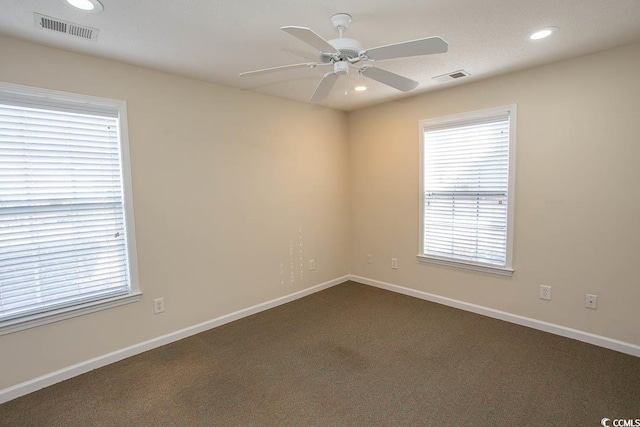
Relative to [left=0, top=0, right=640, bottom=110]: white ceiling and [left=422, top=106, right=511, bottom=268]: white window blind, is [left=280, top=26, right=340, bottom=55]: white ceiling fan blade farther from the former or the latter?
[left=422, top=106, right=511, bottom=268]: white window blind

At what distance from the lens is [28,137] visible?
7.45 feet

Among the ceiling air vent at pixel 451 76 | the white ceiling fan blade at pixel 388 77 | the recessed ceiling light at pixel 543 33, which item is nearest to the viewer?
the white ceiling fan blade at pixel 388 77

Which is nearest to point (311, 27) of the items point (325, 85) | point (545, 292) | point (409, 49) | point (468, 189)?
point (325, 85)

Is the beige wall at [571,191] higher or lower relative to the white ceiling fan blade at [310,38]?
lower

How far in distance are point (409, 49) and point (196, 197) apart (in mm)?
2287

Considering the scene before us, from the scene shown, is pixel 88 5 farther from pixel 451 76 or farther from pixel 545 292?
pixel 545 292

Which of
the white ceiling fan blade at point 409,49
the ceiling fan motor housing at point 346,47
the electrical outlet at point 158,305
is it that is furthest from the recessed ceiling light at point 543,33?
the electrical outlet at point 158,305

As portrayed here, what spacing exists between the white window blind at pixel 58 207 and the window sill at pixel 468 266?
3.12 meters

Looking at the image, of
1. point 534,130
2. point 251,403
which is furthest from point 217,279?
point 534,130

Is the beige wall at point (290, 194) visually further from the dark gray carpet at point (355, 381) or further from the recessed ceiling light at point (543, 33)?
the recessed ceiling light at point (543, 33)

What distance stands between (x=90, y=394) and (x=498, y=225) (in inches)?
147

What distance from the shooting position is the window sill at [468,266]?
330 cm

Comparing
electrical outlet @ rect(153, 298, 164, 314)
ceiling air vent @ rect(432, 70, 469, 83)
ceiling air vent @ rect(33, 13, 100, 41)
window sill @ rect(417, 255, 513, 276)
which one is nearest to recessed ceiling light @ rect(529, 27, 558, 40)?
ceiling air vent @ rect(432, 70, 469, 83)

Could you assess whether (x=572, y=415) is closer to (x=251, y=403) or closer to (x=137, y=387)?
(x=251, y=403)
